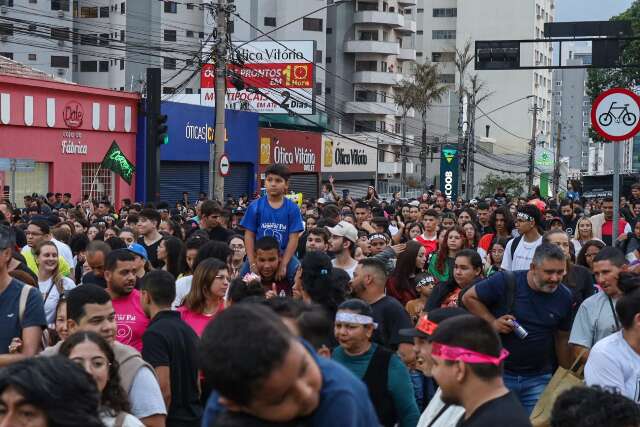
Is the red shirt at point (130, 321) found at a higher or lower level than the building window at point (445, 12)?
lower

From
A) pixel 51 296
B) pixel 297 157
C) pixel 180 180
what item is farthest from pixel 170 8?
pixel 51 296

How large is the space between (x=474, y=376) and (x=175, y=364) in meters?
2.53

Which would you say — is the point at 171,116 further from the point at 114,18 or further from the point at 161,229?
the point at 114,18

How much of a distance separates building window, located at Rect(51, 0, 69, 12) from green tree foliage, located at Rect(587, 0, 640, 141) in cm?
3379

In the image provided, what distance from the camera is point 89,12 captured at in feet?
226

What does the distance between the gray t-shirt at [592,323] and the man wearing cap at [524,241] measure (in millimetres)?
3628

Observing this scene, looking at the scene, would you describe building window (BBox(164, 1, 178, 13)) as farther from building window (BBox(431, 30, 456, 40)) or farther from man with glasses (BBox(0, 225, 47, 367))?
man with glasses (BBox(0, 225, 47, 367))

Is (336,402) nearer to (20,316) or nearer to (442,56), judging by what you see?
(20,316)

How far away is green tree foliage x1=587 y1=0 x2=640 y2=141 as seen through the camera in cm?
4888

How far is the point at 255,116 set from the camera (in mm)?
45375

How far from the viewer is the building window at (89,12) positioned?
68625mm

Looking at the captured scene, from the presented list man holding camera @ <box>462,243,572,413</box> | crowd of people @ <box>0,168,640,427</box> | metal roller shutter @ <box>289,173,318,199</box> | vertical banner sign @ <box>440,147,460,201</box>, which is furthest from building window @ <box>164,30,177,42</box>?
man holding camera @ <box>462,243,572,413</box>

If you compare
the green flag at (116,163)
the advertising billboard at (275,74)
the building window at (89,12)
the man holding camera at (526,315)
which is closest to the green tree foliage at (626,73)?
the advertising billboard at (275,74)

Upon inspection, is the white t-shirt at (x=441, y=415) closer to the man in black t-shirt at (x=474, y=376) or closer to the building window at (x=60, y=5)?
the man in black t-shirt at (x=474, y=376)
